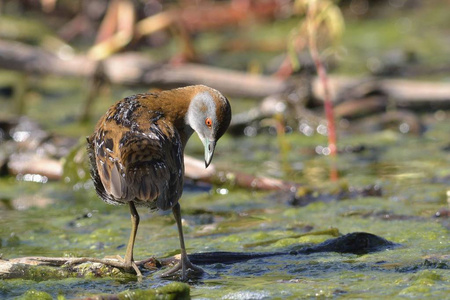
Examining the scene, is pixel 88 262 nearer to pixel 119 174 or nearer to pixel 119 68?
pixel 119 174

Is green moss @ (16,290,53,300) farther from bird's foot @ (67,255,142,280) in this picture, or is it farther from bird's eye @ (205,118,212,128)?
bird's eye @ (205,118,212,128)

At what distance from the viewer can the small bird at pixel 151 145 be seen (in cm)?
415

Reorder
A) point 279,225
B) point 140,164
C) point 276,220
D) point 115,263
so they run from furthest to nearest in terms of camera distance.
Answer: point 276,220 → point 279,225 → point 115,263 → point 140,164

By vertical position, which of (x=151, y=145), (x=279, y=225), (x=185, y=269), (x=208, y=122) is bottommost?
(x=185, y=269)

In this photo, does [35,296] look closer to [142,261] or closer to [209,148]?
[142,261]

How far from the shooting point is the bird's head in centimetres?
489

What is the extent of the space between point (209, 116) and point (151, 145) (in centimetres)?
66

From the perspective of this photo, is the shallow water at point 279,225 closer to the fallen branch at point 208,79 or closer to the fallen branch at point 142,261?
the fallen branch at point 142,261

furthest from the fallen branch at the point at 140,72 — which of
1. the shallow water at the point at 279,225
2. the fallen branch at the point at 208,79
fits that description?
the shallow water at the point at 279,225

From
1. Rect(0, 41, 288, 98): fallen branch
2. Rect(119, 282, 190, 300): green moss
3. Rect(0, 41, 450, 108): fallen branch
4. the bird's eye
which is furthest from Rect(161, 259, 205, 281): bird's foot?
Rect(0, 41, 288, 98): fallen branch

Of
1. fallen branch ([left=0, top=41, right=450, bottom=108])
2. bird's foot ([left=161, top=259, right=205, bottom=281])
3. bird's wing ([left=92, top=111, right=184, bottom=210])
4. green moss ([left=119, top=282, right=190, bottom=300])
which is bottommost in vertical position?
green moss ([left=119, top=282, right=190, bottom=300])

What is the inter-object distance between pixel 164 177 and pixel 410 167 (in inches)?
139

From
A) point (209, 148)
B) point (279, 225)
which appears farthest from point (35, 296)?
point (279, 225)

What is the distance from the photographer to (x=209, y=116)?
489 cm
